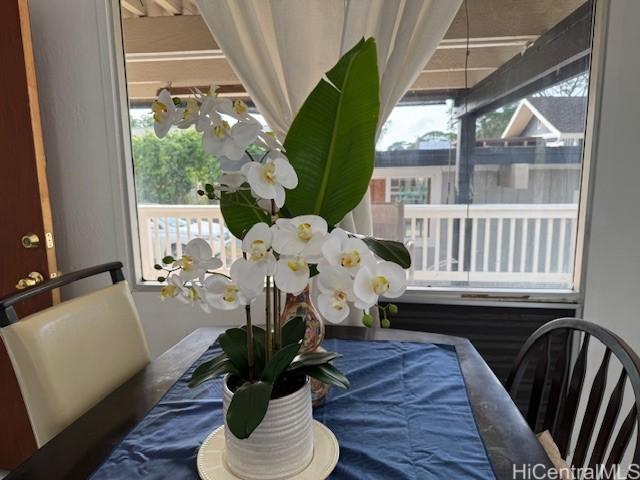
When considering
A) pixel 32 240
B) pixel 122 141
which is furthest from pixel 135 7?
pixel 32 240

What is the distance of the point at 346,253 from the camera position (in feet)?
1.94

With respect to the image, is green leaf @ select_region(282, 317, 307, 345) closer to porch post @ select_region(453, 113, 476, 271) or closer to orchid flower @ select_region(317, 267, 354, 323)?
orchid flower @ select_region(317, 267, 354, 323)

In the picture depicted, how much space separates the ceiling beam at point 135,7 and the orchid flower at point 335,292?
1886mm

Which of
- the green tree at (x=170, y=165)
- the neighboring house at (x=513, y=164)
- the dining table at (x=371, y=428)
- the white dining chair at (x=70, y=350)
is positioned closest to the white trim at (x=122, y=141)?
the green tree at (x=170, y=165)

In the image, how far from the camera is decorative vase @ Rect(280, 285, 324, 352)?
979 millimetres

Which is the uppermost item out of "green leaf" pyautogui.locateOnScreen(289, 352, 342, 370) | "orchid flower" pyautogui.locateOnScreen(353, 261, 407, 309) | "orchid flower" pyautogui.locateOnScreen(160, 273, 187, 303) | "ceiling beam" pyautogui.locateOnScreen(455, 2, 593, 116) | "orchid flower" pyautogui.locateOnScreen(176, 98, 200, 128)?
"ceiling beam" pyautogui.locateOnScreen(455, 2, 593, 116)

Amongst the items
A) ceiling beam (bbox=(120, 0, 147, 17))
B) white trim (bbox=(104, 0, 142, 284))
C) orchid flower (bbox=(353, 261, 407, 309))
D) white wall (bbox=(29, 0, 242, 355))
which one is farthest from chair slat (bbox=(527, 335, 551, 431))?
ceiling beam (bbox=(120, 0, 147, 17))

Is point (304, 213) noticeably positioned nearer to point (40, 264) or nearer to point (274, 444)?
point (274, 444)

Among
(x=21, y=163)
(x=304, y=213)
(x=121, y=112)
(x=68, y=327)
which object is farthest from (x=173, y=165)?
(x=304, y=213)

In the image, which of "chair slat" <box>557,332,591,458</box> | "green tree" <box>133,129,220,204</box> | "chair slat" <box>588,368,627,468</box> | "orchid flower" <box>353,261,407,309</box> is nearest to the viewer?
"orchid flower" <box>353,261,407,309</box>

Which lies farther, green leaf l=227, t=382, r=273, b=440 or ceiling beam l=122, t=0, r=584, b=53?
ceiling beam l=122, t=0, r=584, b=53

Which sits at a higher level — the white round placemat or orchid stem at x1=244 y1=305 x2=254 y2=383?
orchid stem at x1=244 y1=305 x2=254 y2=383

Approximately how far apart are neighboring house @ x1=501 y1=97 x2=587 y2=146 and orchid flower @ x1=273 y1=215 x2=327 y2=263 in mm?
1491

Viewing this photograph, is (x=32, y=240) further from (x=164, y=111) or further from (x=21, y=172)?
(x=164, y=111)
